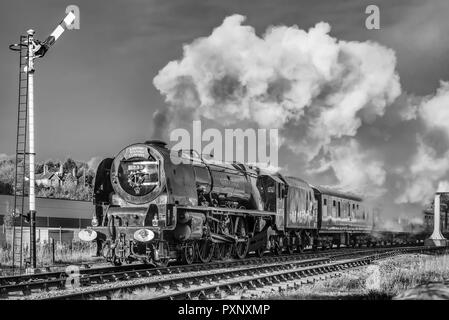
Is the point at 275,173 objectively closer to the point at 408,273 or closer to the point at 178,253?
the point at 178,253

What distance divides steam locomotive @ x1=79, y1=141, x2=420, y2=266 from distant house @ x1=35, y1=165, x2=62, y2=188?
2401 centimetres

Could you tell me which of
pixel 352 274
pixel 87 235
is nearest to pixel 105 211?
pixel 87 235

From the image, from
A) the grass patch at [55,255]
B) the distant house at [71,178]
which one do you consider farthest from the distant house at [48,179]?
the grass patch at [55,255]

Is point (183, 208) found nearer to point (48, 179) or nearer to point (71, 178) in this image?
point (48, 179)

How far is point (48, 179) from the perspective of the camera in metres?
45.4

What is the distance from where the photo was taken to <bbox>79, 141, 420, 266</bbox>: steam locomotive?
57.1 feet

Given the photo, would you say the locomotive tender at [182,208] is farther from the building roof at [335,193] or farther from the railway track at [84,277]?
the building roof at [335,193]

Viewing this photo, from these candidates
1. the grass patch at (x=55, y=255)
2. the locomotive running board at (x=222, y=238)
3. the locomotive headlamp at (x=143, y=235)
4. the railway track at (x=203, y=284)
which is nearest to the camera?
the railway track at (x=203, y=284)

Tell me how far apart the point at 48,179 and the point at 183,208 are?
30.0 metres

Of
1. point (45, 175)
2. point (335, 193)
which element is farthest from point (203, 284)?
point (45, 175)

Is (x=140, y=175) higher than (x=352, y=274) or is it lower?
higher

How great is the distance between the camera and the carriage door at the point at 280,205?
24.8 meters

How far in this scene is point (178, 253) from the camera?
18.7 m
